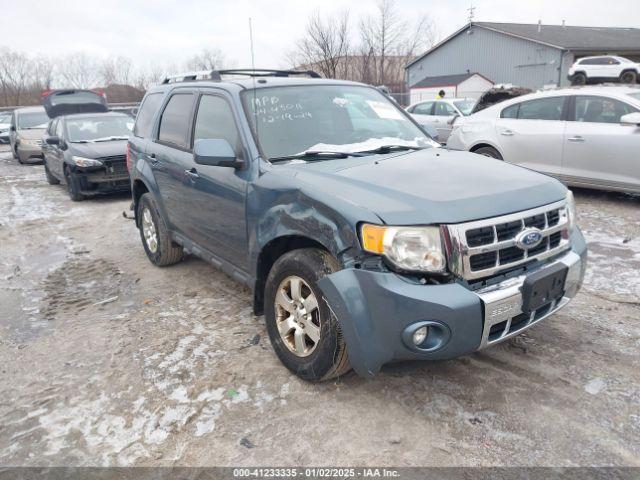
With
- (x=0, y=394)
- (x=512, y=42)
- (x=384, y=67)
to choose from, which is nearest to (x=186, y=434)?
(x=0, y=394)

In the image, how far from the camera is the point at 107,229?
728 cm

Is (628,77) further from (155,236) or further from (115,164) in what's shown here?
(155,236)

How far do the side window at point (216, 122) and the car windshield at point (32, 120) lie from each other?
1378 cm

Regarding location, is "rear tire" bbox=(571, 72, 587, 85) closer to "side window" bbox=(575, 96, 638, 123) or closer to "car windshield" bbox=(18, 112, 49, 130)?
"side window" bbox=(575, 96, 638, 123)

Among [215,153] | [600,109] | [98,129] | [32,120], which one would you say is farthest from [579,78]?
[215,153]

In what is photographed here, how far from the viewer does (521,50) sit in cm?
3391

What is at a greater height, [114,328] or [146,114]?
[146,114]

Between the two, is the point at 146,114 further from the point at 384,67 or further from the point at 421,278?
the point at 384,67

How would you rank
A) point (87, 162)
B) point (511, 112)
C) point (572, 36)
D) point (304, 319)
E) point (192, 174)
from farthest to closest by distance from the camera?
point (572, 36) < point (87, 162) < point (511, 112) < point (192, 174) < point (304, 319)

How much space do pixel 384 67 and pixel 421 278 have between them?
47.0 meters

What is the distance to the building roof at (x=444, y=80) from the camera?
35.4 metres

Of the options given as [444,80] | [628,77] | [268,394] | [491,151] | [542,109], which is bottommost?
[268,394]

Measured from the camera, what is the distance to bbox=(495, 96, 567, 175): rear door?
23.7ft

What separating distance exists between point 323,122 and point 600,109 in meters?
5.02
